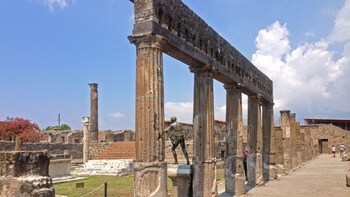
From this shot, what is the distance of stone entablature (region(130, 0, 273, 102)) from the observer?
8164 mm

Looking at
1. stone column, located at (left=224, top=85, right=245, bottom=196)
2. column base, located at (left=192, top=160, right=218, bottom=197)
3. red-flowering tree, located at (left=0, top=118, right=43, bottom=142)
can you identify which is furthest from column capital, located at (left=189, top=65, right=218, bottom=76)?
red-flowering tree, located at (left=0, top=118, right=43, bottom=142)

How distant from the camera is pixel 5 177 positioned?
12.5 feet

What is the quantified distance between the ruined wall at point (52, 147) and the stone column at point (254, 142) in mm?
15932

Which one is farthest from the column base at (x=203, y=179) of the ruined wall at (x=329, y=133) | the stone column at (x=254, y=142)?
the ruined wall at (x=329, y=133)

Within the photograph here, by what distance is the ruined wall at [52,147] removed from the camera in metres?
28.1

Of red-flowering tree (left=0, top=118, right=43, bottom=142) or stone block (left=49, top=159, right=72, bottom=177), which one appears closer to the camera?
stone block (left=49, top=159, right=72, bottom=177)

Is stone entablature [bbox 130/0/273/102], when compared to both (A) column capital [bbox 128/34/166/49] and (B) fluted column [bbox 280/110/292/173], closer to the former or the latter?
(A) column capital [bbox 128/34/166/49]

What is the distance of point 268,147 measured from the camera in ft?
62.4

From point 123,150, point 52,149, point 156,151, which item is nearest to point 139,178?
point 156,151

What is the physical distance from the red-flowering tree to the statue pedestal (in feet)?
106

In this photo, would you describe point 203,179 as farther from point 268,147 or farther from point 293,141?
point 293,141

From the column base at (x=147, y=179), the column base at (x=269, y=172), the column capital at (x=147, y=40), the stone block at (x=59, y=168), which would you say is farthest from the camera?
the stone block at (x=59, y=168)

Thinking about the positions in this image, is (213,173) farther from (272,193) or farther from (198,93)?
(272,193)

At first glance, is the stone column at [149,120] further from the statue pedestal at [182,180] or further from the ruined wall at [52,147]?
the ruined wall at [52,147]
